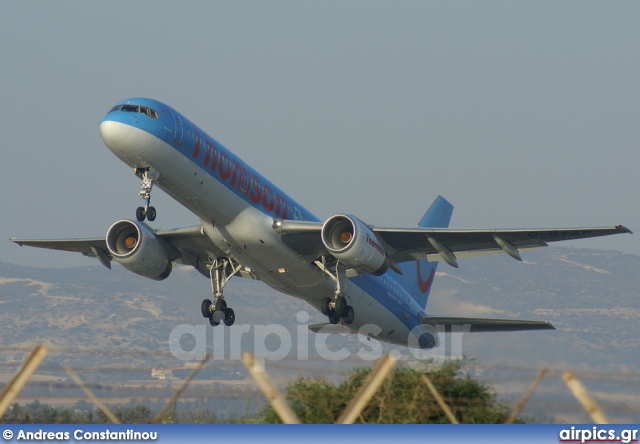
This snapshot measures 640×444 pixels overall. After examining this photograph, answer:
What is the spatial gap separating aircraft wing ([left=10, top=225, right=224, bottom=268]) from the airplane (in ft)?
0.16

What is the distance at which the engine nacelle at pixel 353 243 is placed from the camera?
31672 mm

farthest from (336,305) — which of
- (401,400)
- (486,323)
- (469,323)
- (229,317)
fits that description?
(401,400)

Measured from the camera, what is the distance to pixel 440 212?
151ft

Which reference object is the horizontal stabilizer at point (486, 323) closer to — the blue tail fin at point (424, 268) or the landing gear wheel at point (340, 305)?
the blue tail fin at point (424, 268)

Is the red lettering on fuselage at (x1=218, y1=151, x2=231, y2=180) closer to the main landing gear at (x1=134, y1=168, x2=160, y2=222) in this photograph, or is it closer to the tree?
the main landing gear at (x1=134, y1=168, x2=160, y2=222)

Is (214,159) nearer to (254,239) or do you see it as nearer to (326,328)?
(254,239)

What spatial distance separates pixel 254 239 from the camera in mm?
32000

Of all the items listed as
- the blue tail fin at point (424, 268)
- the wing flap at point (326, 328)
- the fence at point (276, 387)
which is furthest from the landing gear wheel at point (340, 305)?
the fence at point (276, 387)

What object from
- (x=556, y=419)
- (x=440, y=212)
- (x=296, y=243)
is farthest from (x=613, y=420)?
(x=440, y=212)

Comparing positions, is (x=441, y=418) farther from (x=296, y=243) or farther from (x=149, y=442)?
(x=296, y=243)

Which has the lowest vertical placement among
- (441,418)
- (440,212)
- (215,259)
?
(441,418)

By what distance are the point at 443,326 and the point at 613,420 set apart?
27348 millimetres

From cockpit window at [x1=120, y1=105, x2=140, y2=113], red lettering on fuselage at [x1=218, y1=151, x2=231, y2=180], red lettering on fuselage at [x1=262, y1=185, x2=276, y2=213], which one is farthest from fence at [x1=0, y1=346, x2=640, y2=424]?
red lettering on fuselage at [x1=262, y1=185, x2=276, y2=213]

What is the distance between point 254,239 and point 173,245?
5319 mm
